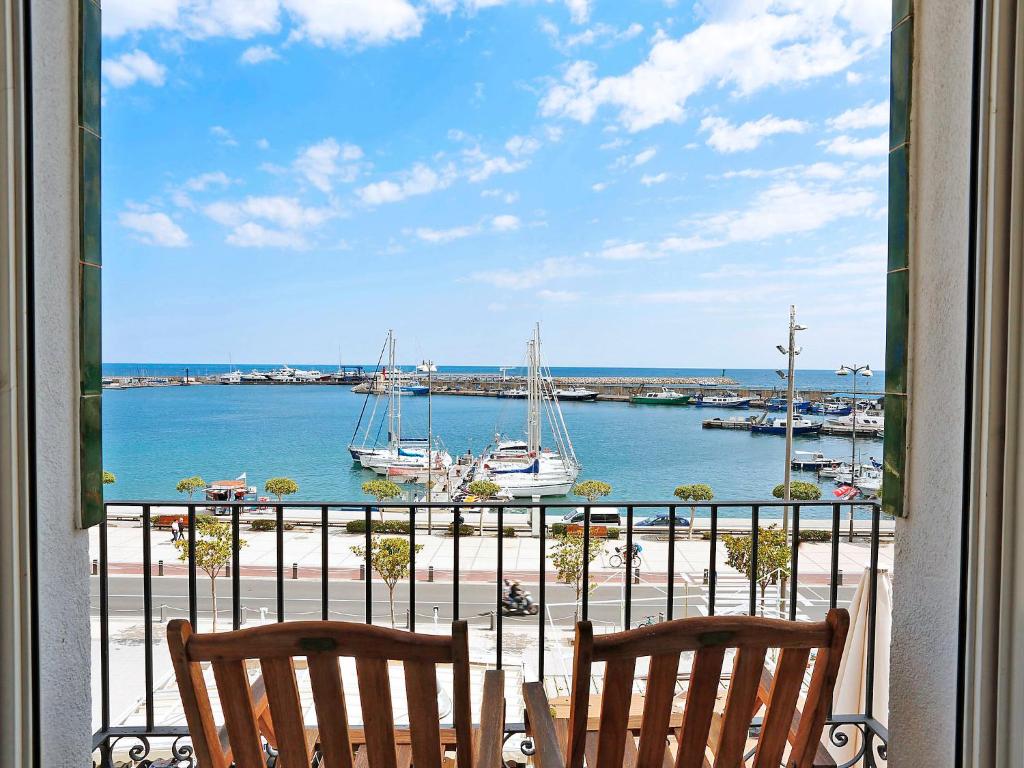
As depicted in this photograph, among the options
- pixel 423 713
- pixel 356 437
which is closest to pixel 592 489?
pixel 423 713

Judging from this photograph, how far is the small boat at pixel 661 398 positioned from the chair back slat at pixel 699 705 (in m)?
36.5

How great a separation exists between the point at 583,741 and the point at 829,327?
31.6 m

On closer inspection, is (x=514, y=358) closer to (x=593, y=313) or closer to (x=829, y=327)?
(x=593, y=313)

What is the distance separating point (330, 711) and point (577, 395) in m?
37.2

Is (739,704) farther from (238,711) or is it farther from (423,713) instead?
(238,711)

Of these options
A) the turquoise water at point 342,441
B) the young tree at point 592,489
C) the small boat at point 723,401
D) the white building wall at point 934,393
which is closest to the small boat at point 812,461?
the turquoise water at point 342,441

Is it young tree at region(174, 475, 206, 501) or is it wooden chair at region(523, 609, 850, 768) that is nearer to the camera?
wooden chair at region(523, 609, 850, 768)

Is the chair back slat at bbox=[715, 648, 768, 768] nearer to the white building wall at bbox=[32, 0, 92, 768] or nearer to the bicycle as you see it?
the white building wall at bbox=[32, 0, 92, 768]

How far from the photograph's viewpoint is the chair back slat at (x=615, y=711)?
3.20ft

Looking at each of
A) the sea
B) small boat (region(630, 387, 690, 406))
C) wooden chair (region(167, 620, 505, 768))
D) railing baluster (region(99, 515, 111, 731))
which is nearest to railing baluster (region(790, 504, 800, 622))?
wooden chair (region(167, 620, 505, 768))

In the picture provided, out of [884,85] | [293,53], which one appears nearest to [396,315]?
[293,53]

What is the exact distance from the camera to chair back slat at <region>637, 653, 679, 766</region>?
39.0 inches

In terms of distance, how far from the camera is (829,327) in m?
28.2

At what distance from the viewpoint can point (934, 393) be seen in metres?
1.22
